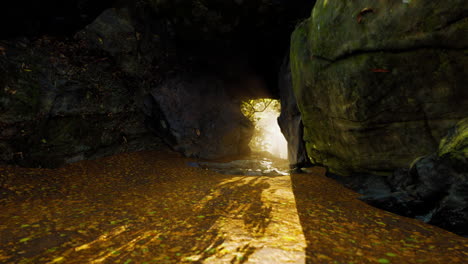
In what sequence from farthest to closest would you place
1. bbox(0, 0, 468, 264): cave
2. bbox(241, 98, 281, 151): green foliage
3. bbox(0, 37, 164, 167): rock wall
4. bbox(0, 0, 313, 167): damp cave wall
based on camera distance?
1. bbox(241, 98, 281, 151): green foliage
2. bbox(0, 0, 313, 167): damp cave wall
3. bbox(0, 37, 164, 167): rock wall
4. bbox(0, 0, 468, 264): cave

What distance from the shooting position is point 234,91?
15797mm

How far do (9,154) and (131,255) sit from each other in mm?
8076

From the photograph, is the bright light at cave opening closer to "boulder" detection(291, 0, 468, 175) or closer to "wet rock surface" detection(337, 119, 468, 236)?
"boulder" detection(291, 0, 468, 175)

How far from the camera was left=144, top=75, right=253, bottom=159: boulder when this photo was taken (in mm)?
12172

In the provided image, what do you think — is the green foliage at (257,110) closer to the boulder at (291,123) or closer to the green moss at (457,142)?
the boulder at (291,123)

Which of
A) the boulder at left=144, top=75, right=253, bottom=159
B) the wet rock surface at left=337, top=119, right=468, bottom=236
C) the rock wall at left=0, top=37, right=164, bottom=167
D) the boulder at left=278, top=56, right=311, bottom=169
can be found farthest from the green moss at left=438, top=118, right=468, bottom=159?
the rock wall at left=0, top=37, right=164, bottom=167

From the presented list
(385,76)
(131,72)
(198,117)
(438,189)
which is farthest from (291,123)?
(131,72)

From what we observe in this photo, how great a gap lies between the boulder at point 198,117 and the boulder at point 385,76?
24.1 feet

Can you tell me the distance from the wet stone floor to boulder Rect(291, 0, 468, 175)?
5.28 ft

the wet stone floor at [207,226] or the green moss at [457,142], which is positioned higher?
the green moss at [457,142]

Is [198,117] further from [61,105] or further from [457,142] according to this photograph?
[457,142]

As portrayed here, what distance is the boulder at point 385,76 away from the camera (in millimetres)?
4117

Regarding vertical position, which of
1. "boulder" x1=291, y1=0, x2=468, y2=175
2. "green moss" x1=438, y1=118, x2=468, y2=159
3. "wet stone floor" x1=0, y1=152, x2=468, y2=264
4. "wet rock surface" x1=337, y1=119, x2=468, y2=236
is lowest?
"wet stone floor" x1=0, y1=152, x2=468, y2=264

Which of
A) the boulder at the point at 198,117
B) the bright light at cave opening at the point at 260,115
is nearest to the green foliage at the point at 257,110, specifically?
the bright light at cave opening at the point at 260,115
